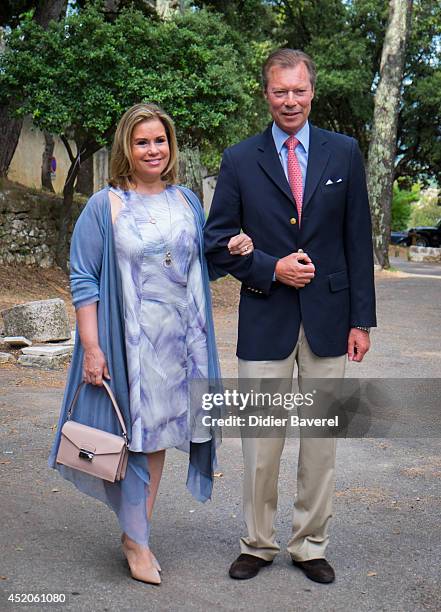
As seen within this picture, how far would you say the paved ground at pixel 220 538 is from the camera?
3.71 metres

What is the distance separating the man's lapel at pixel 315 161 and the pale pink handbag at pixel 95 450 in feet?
3.90

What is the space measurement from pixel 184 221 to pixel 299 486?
127cm

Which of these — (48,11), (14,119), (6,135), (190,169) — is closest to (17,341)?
(14,119)

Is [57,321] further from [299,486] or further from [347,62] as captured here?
[347,62]

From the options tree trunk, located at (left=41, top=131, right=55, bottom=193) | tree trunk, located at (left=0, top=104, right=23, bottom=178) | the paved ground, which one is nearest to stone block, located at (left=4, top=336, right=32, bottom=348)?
the paved ground

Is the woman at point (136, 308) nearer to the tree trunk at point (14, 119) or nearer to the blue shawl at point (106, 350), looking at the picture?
the blue shawl at point (106, 350)

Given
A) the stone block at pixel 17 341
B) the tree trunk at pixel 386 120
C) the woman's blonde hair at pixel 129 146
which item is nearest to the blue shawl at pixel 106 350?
the woman's blonde hair at pixel 129 146

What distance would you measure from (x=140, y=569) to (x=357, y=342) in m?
1.34

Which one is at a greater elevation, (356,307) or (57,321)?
(356,307)

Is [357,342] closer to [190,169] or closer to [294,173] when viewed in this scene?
[294,173]

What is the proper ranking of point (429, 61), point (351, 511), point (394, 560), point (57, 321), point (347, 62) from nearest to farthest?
point (394, 560)
point (351, 511)
point (57, 321)
point (347, 62)
point (429, 61)

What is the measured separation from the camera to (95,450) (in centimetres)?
375

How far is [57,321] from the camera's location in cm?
1054

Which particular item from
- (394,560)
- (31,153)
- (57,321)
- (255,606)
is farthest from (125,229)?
(31,153)
